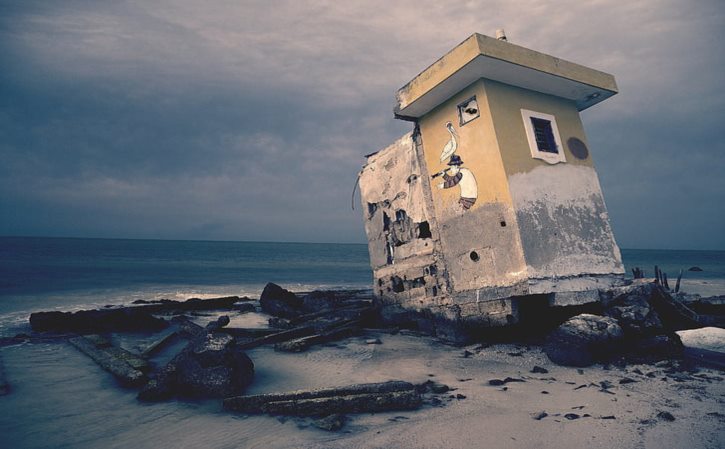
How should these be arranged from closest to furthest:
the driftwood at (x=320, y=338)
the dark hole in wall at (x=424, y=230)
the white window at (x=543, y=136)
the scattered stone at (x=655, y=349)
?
the scattered stone at (x=655, y=349) < the driftwood at (x=320, y=338) < the white window at (x=543, y=136) < the dark hole in wall at (x=424, y=230)

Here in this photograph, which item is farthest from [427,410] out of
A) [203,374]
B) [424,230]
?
[424,230]

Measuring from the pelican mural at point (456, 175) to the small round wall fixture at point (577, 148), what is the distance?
2.56 meters

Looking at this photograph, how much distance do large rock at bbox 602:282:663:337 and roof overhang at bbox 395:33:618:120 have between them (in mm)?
4411

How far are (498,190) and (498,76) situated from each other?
7.72 feet

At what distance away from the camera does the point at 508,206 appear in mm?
6719

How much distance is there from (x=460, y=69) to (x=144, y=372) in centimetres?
752

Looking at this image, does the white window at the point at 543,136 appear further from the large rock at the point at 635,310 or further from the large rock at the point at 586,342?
the large rock at the point at 586,342

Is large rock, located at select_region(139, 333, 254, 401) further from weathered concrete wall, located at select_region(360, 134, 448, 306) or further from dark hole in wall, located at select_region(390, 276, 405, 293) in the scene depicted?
dark hole in wall, located at select_region(390, 276, 405, 293)

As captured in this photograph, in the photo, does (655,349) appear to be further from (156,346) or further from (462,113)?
(156,346)

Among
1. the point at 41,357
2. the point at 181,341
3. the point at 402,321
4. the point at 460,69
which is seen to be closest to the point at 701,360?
the point at 402,321

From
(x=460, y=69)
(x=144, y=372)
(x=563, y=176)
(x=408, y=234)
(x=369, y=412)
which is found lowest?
(x=369, y=412)

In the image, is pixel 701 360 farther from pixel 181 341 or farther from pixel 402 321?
pixel 181 341

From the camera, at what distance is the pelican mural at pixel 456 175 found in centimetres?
744

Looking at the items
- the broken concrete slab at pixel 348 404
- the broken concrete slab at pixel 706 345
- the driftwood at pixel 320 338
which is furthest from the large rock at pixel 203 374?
the broken concrete slab at pixel 706 345
